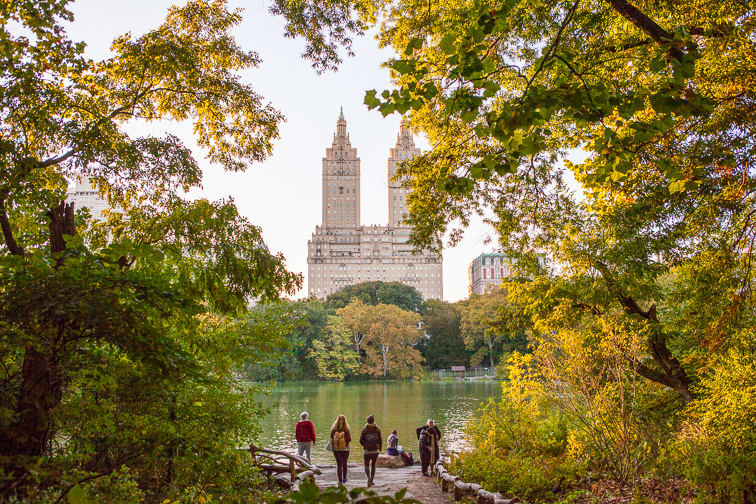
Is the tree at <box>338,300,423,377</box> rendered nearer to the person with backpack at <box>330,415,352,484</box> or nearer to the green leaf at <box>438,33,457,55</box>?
the person with backpack at <box>330,415,352,484</box>

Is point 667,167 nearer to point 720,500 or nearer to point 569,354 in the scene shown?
point 720,500

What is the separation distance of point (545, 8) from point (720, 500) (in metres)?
5.00

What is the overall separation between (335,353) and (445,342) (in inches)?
553

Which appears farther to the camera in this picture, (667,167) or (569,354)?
(569,354)

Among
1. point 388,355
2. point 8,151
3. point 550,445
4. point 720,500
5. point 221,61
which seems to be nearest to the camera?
point 8,151

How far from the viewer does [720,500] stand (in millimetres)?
4469

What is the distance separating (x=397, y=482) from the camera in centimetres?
851

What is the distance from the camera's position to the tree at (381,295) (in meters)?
59.6

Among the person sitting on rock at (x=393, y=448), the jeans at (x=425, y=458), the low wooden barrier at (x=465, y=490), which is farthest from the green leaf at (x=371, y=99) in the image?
the person sitting on rock at (x=393, y=448)

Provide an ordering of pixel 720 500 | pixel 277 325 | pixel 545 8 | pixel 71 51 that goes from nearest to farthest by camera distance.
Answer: pixel 720 500, pixel 71 51, pixel 545 8, pixel 277 325

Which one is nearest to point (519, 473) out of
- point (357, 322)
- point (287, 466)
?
point (287, 466)

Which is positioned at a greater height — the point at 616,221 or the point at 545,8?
the point at 545,8

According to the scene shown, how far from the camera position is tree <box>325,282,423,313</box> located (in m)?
59.6

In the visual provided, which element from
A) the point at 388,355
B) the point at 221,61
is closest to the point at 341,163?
the point at 388,355
